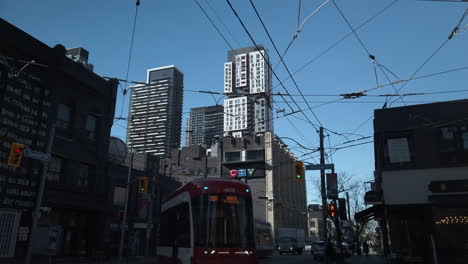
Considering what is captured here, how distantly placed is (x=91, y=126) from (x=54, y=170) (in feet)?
16.7

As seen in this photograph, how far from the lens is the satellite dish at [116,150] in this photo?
106ft

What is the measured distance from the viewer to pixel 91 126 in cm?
2889

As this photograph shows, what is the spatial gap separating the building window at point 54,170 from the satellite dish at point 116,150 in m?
6.31

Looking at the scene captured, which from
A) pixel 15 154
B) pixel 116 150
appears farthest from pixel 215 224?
pixel 116 150

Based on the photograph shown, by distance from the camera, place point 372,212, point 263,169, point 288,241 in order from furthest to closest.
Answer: point 263,169, point 288,241, point 372,212

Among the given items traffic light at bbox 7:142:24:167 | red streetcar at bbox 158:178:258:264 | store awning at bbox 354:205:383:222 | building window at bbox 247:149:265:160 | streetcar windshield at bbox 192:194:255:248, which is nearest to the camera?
red streetcar at bbox 158:178:258:264

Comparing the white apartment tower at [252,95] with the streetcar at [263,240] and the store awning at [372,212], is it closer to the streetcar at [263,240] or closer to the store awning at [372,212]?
the store awning at [372,212]

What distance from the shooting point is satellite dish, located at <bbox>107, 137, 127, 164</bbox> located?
32.2m

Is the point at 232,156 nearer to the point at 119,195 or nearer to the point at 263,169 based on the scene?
the point at 263,169

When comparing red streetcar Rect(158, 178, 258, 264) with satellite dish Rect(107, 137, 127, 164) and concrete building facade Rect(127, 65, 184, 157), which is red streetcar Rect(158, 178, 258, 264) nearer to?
concrete building facade Rect(127, 65, 184, 157)

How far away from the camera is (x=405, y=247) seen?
2330 cm

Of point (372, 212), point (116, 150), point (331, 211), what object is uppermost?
point (116, 150)

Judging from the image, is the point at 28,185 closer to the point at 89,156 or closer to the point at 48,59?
the point at 89,156

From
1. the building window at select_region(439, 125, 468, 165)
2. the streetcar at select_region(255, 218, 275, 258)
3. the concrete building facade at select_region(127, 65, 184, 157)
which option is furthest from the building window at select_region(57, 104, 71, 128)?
the building window at select_region(439, 125, 468, 165)
